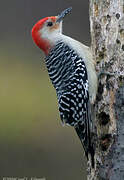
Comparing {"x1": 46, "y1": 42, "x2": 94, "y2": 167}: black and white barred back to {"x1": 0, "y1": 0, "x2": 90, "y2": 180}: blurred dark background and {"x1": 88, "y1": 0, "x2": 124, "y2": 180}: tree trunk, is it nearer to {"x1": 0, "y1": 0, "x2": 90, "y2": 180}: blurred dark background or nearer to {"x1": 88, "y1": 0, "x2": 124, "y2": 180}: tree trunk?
{"x1": 88, "y1": 0, "x2": 124, "y2": 180}: tree trunk

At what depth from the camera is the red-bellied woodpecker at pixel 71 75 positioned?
5.55m

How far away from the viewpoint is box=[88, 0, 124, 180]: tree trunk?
5.36 metres

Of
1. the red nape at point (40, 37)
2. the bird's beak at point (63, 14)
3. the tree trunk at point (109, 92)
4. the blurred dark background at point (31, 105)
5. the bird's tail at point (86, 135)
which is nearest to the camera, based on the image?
the tree trunk at point (109, 92)

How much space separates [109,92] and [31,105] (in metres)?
4.39

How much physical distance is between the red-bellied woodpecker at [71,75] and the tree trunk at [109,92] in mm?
131

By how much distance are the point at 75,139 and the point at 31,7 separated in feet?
11.8

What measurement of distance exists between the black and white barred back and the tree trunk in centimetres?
16

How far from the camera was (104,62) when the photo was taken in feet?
18.6

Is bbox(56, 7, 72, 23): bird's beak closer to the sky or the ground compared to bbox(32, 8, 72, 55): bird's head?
closer to the sky

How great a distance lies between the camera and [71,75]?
18.9ft

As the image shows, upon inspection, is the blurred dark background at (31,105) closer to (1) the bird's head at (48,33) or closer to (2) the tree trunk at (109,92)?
(1) the bird's head at (48,33)

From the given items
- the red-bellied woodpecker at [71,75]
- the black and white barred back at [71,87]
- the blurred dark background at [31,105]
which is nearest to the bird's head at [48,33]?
the red-bellied woodpecker at [71,75]

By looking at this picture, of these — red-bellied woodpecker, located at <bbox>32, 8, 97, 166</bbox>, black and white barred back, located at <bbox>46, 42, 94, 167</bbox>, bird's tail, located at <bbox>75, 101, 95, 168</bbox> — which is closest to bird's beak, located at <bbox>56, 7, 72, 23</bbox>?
red-bellied woodpecker, located at <bbox>32, 8, 97, 166</bbox>

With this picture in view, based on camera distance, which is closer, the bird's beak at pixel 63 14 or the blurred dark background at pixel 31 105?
the bird's beak at pixel 63 14
